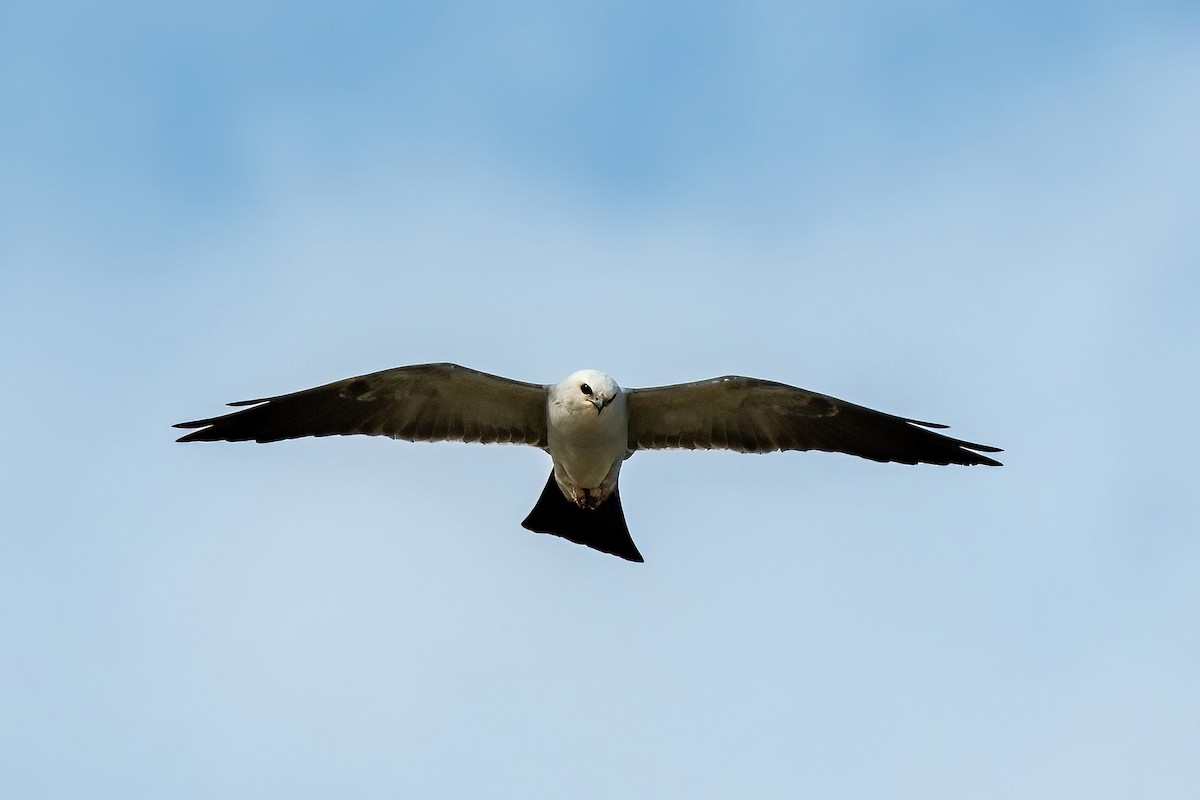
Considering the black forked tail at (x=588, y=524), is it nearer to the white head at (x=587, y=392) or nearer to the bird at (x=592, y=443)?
the bird at (x=592, y=443)

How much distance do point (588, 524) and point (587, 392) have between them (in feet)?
5.33

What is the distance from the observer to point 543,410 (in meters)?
12.2

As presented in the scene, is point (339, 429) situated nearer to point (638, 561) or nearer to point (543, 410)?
point (543, 410)

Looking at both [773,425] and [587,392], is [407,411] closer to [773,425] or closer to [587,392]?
[587,392]

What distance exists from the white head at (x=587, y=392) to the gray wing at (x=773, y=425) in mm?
644

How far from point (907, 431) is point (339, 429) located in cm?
543

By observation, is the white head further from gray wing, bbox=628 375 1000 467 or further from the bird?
gray wing, bbox=628 375 1000 467

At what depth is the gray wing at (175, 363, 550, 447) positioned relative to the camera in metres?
11.9

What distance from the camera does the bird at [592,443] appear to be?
1188 cm

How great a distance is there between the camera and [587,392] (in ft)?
37.2

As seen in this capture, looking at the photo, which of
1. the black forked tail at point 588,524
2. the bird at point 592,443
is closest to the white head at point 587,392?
the bird at point 592,443

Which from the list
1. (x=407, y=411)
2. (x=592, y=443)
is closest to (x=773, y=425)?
(x=592, y=443)

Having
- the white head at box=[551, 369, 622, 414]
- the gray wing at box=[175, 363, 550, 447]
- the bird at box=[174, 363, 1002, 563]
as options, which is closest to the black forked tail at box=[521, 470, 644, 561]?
the bird at box=[174, 363, 1002, 563]

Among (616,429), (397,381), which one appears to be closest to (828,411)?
(616,429)
